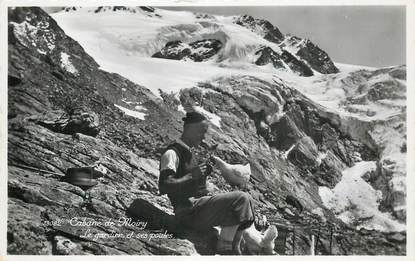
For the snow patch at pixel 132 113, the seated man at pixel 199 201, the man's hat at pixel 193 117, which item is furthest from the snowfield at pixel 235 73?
the seated man at pixel 199 201

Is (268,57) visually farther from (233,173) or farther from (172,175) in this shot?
(172,175)

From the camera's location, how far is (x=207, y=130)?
7965mm

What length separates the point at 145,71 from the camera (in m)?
8.18

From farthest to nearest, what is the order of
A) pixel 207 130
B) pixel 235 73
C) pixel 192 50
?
pixel 192 50
pixel 235 73
pixel 207 130

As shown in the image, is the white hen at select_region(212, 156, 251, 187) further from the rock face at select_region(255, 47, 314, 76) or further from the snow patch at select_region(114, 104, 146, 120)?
the rock face at select_region(255, 47, 314, 76)

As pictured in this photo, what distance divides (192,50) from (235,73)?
664mm

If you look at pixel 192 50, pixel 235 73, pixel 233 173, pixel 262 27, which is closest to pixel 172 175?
pixel 233 173

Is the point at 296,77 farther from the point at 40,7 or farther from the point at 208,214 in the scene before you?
the point at 40,7

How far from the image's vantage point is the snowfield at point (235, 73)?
26.0 ft

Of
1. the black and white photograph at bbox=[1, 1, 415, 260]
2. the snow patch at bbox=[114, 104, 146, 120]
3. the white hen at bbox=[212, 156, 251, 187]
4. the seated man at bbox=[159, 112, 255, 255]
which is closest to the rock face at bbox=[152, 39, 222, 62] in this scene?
the black and white photograph at bbox=[1, 1, 415, 260]

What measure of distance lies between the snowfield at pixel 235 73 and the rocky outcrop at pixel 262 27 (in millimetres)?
70

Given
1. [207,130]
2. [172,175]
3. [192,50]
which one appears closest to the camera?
[172,175]

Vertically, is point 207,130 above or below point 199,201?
above

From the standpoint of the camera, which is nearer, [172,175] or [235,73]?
[172,175]
